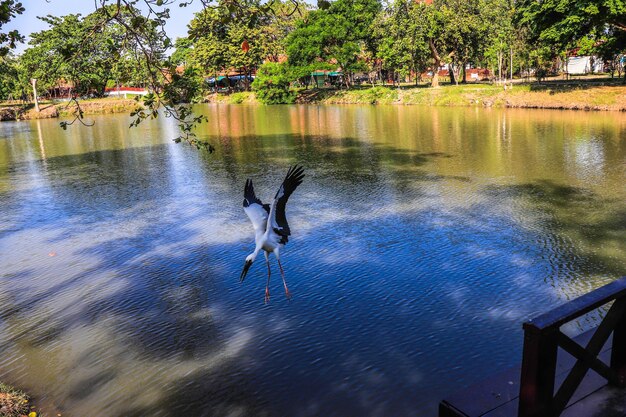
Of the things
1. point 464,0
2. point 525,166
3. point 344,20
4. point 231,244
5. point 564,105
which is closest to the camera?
point 231,244

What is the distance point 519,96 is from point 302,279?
36386mm

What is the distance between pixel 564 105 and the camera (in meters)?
38.0

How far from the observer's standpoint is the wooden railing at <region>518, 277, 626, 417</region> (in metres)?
3.34

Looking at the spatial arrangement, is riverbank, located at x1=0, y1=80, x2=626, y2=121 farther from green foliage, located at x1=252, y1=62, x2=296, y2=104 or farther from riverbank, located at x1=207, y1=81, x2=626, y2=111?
green foliage, located at x1=252, y1=62, x2=296, y2=104

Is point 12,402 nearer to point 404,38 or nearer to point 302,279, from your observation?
point 302,279

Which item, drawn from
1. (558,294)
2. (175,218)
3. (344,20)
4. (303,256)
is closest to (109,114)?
(344,20)

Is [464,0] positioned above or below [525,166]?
above

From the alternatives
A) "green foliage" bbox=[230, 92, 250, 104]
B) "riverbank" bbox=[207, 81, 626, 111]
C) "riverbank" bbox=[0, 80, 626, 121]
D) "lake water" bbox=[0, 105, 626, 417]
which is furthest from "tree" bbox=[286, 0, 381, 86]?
"lake water" bbox=[0, 105, 626, 417]

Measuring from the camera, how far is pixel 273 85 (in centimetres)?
6272

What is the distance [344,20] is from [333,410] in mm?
56678

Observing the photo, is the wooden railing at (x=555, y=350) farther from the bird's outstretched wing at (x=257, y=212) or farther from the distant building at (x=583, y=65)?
the distant building at (x=583, y=65)

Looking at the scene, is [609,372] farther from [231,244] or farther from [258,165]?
[258,165]

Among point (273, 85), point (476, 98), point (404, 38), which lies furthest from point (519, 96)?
point (273, 85)

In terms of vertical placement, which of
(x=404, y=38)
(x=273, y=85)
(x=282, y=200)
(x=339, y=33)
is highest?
(x=339, y=33)
